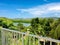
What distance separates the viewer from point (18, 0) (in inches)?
677

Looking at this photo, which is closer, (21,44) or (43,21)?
(21,44)

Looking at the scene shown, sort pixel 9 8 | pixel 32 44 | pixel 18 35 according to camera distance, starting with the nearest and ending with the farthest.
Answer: pixel 32 44
pixel 18 35
pixel 9 8

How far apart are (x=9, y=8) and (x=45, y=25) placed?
785 centimetres

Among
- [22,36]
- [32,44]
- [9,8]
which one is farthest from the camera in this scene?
[9,8]

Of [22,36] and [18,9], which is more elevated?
[18,9]

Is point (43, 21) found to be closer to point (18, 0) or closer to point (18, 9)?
point (18, 9)

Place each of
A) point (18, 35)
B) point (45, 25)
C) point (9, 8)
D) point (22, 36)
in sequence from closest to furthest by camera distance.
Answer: point (22, 36) → point (18, 35) → point (45, 25) → point (9, 8)

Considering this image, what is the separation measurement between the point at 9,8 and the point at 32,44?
1379 cm

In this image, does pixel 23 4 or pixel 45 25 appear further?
pixel 23 4

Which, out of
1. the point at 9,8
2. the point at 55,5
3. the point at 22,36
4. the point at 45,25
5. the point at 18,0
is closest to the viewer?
the point at 22,36

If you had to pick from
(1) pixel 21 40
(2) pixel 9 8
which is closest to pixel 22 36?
(1) pixel 21 40

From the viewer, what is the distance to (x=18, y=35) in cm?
Answer: 290

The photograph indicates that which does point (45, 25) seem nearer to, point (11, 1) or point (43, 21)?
point (43, 21)

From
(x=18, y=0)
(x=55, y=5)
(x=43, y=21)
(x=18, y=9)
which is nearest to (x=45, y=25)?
(x=43, y=21)
